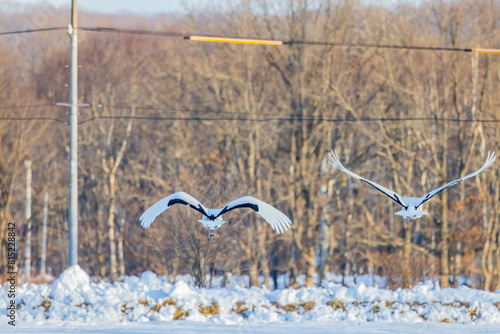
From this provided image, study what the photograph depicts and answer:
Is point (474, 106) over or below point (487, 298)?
over

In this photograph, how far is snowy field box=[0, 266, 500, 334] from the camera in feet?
44.5

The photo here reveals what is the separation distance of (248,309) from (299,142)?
550 inches

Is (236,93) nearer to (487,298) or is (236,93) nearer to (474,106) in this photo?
(474,106)

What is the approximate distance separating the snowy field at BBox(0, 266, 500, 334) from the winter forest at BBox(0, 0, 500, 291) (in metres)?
7.03

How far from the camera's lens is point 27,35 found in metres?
42.9

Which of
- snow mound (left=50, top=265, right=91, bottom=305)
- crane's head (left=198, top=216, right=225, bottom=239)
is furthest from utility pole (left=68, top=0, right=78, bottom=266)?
crane's head (left=198, top=216, right=225, bottom=239)

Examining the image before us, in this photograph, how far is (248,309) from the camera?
1421cm

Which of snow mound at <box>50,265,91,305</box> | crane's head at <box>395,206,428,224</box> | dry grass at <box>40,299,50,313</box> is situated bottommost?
dry grass at <box>40,299,50,313</box>

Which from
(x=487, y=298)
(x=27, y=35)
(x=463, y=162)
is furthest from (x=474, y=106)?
(x=27, y=35)

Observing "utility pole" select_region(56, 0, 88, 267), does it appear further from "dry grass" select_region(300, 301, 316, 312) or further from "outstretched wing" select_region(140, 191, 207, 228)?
"outstretched wing" select_region(140, 191, 207, 228)

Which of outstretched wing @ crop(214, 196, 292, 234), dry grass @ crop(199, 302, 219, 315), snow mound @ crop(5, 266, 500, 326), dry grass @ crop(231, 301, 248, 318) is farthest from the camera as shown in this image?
dry grass @ crop(231, 301, 248, 318)

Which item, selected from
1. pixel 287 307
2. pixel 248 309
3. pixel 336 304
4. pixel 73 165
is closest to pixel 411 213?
pixel 336 304

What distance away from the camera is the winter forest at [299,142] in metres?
25.5

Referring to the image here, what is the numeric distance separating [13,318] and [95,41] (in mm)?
26850
